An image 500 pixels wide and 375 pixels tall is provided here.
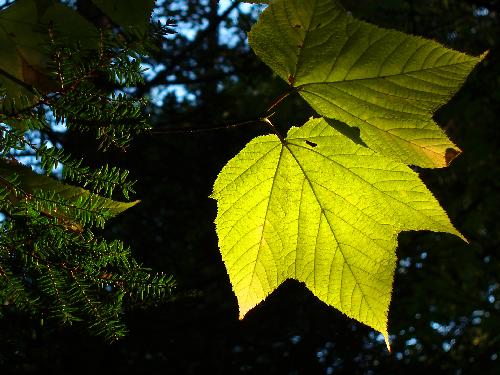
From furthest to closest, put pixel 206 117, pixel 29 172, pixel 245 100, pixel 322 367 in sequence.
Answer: pixel 245 100 < pixel 206 117 < pixel 322 367 < pixel 29 172

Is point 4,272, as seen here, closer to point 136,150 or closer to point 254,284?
A: point 254,284

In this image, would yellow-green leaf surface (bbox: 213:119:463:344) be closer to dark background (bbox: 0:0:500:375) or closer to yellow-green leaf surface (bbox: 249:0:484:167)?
yellow-green leaf surface (bbox: 249:0:484:167)

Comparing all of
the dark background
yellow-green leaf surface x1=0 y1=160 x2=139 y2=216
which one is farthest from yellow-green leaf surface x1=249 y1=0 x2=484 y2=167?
the dark background

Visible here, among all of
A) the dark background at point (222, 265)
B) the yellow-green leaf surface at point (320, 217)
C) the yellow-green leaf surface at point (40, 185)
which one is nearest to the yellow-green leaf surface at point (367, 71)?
the yellow-green leaf surface at point (320, 217)

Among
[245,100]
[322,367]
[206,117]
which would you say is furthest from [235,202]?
[245,100]

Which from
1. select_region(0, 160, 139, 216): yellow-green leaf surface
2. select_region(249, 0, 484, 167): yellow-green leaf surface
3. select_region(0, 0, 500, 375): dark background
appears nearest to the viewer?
select_region(249, 0, 484, 167): yellow-green leaf surface

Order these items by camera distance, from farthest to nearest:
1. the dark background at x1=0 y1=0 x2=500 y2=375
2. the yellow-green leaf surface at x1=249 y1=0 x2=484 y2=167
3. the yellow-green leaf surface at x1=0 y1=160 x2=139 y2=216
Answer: the dark background at x1=0 y1=0 x2=500 y2=375
the yellow-green leaf surface at x1=0 y1=160 x2=139 y2=216
the yellow-green leaf surface at x1=249 y1=0 x2=484 y2=167
